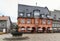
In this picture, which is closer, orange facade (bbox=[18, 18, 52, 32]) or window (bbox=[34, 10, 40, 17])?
orange facade (bbox=[18, 18, 52, 32])

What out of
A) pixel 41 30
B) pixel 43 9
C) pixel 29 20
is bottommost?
pixel 41 30

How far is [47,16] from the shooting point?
158 ft

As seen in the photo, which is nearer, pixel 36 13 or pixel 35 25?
pixel 35 25

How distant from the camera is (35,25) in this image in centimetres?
4603

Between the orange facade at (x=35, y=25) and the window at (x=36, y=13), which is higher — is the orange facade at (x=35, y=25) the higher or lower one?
the lower one

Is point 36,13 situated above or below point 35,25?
above

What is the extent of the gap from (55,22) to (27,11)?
33.3 ft

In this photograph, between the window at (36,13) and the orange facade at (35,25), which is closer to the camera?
the orange facade at (35,25)

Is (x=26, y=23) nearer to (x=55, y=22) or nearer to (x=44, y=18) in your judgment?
(x=44, y=18)

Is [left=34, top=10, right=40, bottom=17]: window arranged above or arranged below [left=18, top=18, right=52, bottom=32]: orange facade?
above

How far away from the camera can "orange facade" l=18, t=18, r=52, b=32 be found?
4496 centimetres

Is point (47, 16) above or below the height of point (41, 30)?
above

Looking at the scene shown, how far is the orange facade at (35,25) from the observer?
44956mm

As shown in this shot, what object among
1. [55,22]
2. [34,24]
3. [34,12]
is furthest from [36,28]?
[55,22]
